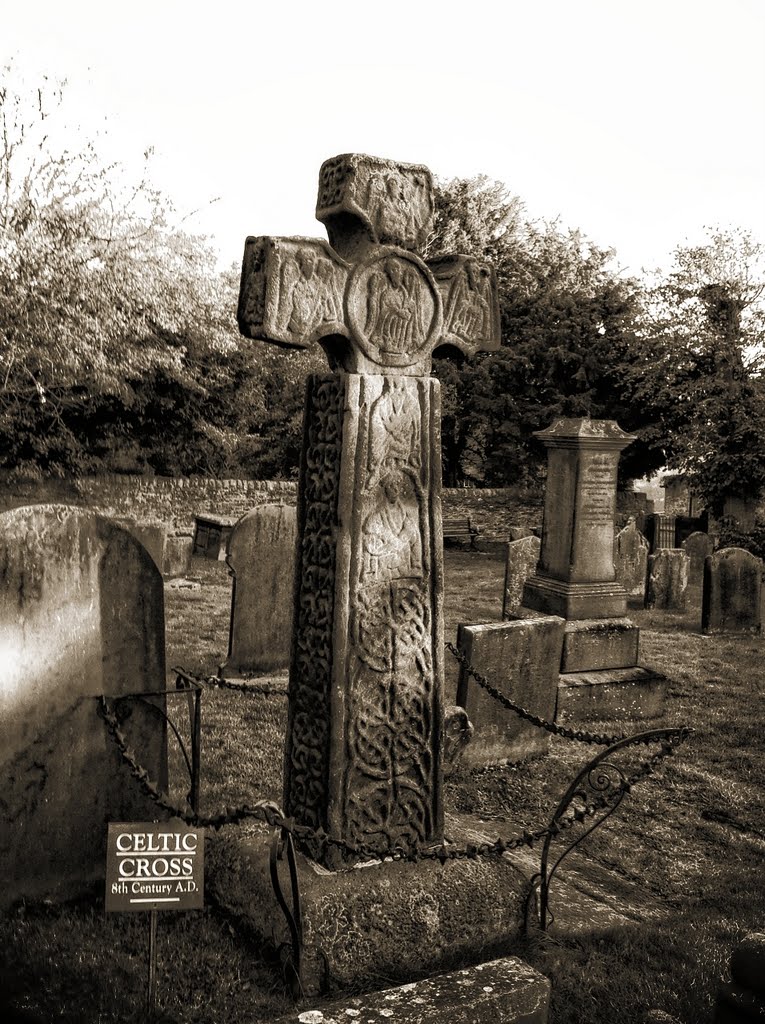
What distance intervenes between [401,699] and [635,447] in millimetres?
23033

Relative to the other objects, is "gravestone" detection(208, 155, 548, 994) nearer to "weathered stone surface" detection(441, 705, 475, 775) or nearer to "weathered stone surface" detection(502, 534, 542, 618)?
"weathered stone surface" detection(441, 705, 475, 775)

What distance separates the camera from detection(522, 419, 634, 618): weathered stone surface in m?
9.17

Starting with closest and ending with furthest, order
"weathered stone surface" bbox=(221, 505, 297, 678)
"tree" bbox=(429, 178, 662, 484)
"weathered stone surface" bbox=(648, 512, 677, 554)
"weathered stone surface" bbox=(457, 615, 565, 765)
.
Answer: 1. "weathered stone surface" bbox=(457, 615, 565, 765)
2. "weathered stone surface" bbox=(221, 505, 297, 678)
3. "weathered stone surface" bbox=(648, 512, 677, 554)
4. "tree" bbox=(429, 178, 662, 484)

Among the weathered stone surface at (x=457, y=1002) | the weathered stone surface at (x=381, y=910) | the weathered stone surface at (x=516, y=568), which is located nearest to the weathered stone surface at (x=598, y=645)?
the weathered stone surface at (x=516, y=568)

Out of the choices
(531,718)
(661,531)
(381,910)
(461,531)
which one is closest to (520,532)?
(461,531)

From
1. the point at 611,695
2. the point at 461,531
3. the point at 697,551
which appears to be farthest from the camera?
the point at 461,531

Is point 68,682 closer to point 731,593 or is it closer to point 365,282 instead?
point 365,282

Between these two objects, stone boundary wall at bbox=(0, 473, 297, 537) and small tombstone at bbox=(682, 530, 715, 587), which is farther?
stone boundary wall at bbox=(0, 473, 297, 537)

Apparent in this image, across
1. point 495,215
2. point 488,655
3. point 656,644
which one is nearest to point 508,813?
point 488,655

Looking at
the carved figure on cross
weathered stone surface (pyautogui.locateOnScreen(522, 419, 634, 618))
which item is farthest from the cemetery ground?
the carved figure on cross

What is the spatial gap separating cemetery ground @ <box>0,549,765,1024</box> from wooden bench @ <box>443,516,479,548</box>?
43.1 ft

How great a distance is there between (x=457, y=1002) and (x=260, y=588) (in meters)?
5.83

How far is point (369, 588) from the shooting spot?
3.71 metres

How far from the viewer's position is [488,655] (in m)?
6.75
